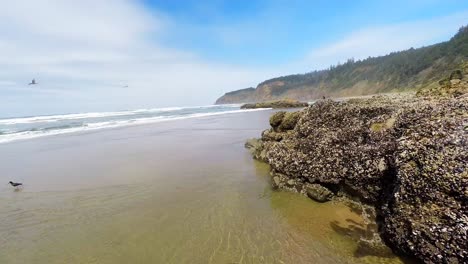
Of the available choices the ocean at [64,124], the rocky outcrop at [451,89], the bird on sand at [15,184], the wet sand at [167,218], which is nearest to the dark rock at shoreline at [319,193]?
the wet sand at [167,218]

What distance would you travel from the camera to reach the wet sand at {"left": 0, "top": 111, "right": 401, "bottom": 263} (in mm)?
4895

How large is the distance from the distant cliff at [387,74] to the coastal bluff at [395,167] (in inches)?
2579

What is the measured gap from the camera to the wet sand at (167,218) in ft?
16.1

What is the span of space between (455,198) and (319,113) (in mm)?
5448

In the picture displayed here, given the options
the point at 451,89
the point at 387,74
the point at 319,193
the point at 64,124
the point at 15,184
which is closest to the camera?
the point at 319,193

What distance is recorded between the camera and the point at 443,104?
5949 millimetres

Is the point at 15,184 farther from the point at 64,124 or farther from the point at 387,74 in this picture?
the point at 387,74

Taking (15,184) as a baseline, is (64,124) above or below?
above

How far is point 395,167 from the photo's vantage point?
5.21m

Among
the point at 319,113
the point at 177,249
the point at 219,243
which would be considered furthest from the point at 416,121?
the point at 177,249

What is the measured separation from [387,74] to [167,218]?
125 metres

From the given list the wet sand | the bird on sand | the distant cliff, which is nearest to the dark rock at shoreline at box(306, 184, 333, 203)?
the wet sand

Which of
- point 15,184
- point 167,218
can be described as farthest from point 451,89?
point 15,184

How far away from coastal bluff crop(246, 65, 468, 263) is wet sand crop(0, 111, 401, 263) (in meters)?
0.57
